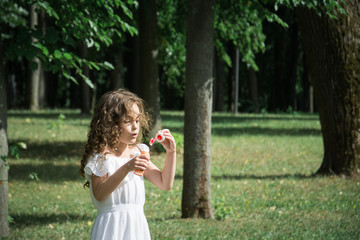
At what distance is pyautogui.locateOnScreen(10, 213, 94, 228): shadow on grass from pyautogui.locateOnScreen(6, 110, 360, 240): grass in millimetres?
12

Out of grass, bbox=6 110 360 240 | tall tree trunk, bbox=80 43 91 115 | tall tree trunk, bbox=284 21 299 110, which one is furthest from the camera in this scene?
tall tree trunk, bbox=284 21 299 110

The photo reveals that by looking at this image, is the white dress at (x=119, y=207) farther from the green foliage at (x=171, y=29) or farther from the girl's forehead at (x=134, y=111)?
the green foliage at (x=171, y=29)

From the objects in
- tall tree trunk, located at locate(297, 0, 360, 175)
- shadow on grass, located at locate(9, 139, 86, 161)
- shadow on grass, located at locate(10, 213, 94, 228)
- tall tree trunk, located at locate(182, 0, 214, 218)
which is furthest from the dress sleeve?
shadow on grass, located at locate(9, 139, 86, 161)

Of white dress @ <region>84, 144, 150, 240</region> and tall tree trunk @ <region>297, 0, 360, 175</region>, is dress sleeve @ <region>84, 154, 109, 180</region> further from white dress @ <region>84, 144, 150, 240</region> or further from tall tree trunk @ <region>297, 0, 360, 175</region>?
tall tree trunk @ <region>297, 0, 360, 175</region>

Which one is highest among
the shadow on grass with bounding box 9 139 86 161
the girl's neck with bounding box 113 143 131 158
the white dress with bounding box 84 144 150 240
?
the girl's neck with bounding box 113 143 131 158

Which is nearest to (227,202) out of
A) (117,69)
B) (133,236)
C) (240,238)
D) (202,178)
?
(202,178)

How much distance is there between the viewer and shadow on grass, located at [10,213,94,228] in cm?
660

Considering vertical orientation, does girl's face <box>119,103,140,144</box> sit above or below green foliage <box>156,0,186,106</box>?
below

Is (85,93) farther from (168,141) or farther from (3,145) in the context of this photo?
(168,141)

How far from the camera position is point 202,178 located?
6.23 metres

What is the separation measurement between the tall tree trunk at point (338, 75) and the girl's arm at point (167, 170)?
620 cm

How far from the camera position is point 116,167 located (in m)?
3.00

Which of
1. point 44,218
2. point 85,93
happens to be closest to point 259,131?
point 85,93

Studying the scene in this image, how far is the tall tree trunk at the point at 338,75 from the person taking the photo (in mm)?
8484
